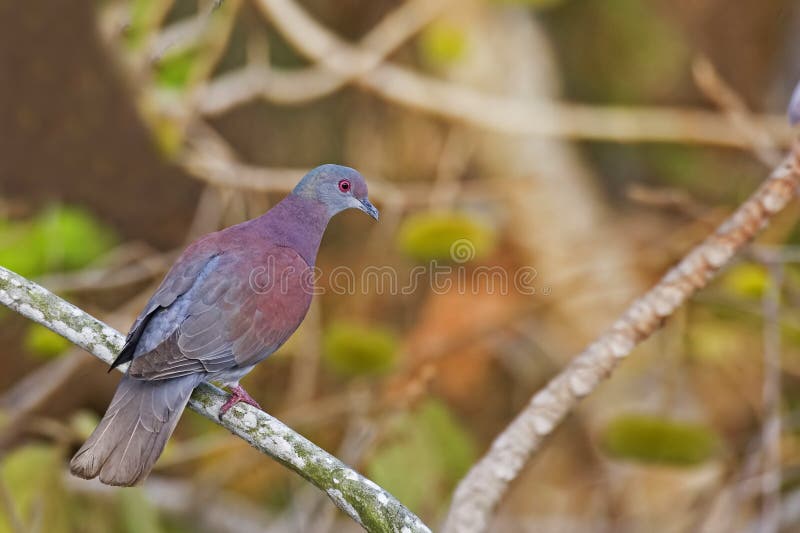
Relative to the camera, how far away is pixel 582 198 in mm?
6301

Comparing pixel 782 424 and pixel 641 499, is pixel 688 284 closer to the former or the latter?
pixel 782 424

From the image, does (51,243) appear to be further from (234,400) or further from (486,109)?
(486,109)

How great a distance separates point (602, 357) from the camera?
2.28 meters

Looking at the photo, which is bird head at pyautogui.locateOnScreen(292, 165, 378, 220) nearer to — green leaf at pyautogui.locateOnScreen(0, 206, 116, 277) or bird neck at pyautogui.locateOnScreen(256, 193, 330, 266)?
bird neck at pyautogui.locateOnScreen(256, 193, 330, 266)

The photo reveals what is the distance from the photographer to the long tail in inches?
82.0

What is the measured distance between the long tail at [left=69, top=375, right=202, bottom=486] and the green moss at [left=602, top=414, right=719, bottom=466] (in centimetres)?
189

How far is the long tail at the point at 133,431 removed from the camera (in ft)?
6.83

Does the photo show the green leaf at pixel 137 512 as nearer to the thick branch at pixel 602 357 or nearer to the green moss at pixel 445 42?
the thick branch at pixel 602 357

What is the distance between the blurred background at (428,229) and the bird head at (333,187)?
22.0 inches

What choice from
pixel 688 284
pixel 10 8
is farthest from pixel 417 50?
pixel 688 284

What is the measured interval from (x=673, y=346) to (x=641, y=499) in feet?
4.84

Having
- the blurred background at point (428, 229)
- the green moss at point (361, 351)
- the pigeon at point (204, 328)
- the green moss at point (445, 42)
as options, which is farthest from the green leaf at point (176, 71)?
the pigeon at point (204, 328)

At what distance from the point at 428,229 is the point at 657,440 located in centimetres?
116

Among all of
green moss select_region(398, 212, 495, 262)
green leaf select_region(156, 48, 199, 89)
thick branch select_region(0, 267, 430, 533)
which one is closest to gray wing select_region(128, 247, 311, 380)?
thick branch select_region(0, 267, 430, 533)
